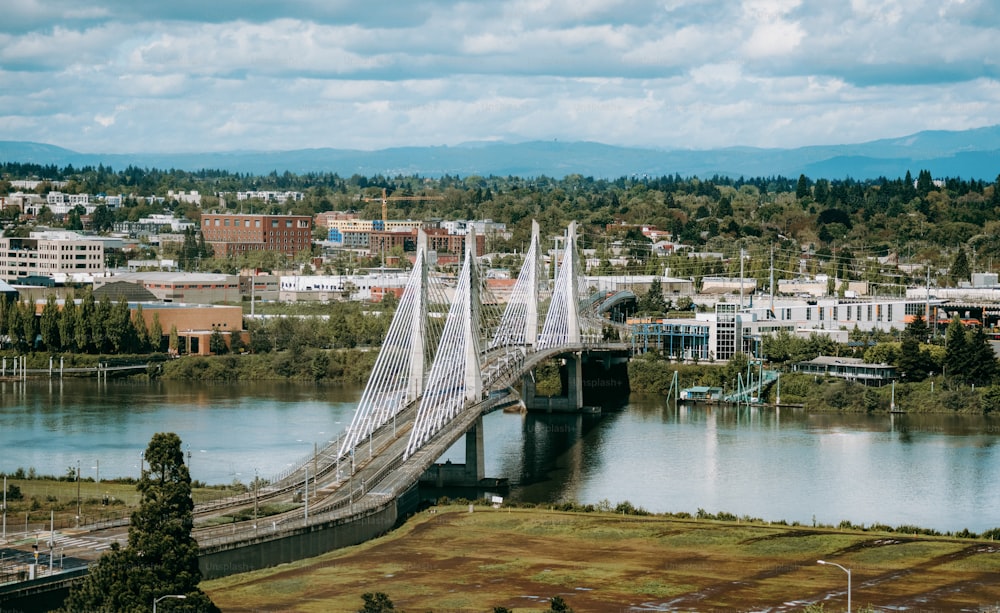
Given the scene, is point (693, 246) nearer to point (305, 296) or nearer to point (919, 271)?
point (919, 271)

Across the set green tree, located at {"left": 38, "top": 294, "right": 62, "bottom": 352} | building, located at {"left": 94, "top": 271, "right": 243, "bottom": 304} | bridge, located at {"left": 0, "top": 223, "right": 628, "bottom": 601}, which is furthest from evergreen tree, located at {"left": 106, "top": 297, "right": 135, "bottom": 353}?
bridge, located at {"left": 0, "top": 223, "right": 628, "bottom": 601}

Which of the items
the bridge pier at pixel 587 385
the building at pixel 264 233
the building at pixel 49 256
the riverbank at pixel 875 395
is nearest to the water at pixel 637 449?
the bridge pier at pixel 587 385

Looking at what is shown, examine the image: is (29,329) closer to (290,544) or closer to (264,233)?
(290,544)

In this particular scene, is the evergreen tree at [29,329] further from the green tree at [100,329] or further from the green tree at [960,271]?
the green tree at [960,271]

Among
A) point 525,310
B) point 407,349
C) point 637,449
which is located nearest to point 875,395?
point 525,310

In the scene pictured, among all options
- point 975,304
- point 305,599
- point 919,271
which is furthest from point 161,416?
point 919,271

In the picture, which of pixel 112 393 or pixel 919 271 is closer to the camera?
pixel 112 393

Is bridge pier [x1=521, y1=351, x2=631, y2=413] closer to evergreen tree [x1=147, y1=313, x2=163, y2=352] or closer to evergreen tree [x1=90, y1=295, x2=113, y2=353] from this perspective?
evergreen tree [x1=147, y1=313, x2=163, y2=352]
